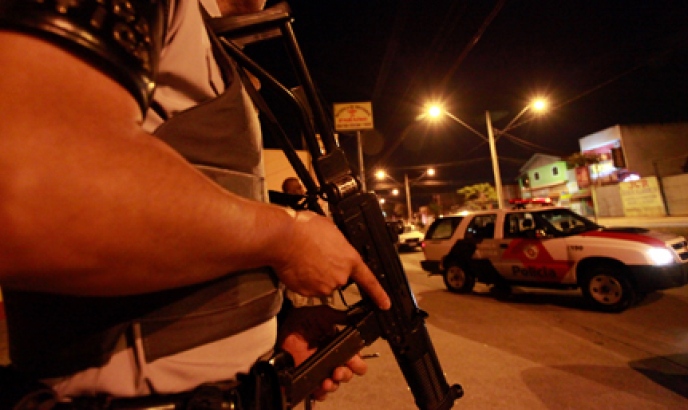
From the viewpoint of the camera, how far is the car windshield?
19.6ft

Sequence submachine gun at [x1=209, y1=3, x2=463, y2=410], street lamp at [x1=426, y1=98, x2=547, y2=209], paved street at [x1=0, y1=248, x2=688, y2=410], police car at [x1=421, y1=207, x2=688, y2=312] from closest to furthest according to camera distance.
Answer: submachine gun at [x1=209, y1=3, x2=463, y2=410] → paved street at [x1=0, y1=248, x2=688, y2=410] → police car at [x1=421, y1=207, x2=688, y2=312] → street lamp at [x1=426, y1=98, x2=547, y2=209]

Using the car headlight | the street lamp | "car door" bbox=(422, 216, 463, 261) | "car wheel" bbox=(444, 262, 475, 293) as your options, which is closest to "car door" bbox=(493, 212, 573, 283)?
"car wheel" bbox=(444, 262, 475, 293)

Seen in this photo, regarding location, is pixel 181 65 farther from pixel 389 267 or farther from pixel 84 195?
pixel 389 267

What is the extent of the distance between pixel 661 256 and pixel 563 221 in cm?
157

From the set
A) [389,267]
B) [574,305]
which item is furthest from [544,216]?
[389,267]

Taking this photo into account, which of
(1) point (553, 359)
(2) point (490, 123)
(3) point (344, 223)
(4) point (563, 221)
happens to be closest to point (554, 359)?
(1) point (553, 359)

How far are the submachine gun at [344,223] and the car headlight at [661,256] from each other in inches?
210

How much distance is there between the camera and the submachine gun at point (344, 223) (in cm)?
104

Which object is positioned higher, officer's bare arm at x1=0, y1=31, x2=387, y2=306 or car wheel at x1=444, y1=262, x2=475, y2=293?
officer's bare arm at x1=0, y1=31, x2=387, y2=306

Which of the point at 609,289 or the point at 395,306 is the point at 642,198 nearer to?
the point at 609,289

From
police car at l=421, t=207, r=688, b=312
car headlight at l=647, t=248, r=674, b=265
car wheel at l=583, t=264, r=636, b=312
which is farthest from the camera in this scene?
car wheel at l=583, t=264, r=636, b=312

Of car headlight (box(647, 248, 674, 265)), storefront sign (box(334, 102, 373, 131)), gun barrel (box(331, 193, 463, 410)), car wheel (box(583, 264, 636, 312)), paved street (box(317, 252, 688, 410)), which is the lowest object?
paved street (box(317, 252, 688, 410))

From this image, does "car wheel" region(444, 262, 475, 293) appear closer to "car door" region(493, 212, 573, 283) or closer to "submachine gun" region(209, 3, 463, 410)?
"car door" region(493, 212, 573, 283)

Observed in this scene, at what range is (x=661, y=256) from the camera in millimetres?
4879
